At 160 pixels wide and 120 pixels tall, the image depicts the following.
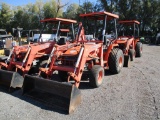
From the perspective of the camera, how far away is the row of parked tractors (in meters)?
5.38

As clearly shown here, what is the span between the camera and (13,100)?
18.5 feet

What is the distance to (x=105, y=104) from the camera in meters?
5.31

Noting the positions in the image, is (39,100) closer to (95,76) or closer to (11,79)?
(11,79)

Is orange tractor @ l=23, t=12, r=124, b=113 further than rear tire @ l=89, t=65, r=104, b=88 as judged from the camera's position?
No

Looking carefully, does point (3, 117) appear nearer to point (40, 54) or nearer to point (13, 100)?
point (13, 100)

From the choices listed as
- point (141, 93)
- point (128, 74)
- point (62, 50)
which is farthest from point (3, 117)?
point (128, 74)

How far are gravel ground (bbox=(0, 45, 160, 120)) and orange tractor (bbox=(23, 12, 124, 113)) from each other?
0.25 meters

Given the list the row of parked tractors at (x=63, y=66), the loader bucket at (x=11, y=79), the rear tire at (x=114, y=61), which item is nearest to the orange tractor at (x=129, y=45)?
the row of parked tractors at (x=63, y=66)

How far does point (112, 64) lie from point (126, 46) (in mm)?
2776

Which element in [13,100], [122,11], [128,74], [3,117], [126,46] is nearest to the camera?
[3,117]

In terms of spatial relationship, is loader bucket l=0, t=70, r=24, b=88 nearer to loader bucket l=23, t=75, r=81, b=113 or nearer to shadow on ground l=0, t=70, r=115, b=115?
shadow on ground l=0, t=70, r=115, b=115

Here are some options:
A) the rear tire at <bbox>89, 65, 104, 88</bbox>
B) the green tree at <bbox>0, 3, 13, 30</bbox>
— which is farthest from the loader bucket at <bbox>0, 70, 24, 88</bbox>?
the green tree at <bbox>0, 3, 13, 30</bbox>

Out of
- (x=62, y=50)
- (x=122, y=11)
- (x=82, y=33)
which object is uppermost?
(x=122, y=11)

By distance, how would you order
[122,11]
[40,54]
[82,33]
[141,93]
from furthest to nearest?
[122,11]
[82,33]
[40,54]
[141,93]
